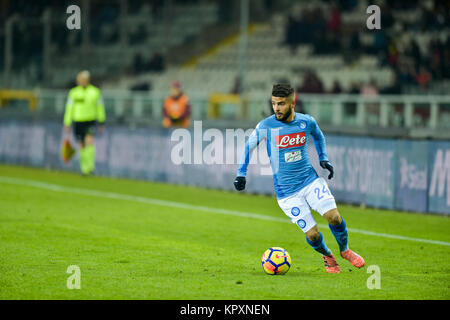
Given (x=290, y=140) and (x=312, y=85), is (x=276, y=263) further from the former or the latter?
(x=312, y=85)

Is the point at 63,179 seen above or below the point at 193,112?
below

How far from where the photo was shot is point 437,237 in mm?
12328

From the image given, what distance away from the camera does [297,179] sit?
29.9 feet

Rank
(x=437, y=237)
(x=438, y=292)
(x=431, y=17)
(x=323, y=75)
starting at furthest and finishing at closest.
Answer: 1. (x=323, y=75)
2. (x=431, y=17)
3. (x=437, y=237)
4. (x=438, y=292)

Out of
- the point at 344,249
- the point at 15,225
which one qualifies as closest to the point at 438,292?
the point at 344,249

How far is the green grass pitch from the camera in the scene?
8.07 metres

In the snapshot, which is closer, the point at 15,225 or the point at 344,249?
the point at 344,249

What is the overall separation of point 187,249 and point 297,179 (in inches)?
89.3

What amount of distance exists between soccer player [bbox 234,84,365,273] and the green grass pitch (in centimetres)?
35

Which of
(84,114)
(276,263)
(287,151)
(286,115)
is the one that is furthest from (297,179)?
(84,114)

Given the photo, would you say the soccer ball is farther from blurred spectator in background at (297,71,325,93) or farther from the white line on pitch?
A: blurred spectator in background at (297,71,325,93)

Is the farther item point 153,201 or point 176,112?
point 176,112

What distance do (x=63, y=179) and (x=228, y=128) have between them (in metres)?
4.35
